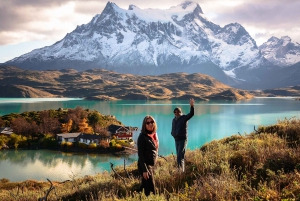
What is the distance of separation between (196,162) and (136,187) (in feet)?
6.71

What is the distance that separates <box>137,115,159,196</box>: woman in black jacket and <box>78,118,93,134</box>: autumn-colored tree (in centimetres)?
6503

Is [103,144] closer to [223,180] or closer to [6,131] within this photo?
[6,131]

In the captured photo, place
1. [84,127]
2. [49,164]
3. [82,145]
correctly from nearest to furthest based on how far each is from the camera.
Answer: [49,164], [82,145], [84,127]

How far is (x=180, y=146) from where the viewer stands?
10305 mm

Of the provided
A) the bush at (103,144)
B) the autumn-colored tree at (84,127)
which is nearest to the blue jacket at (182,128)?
the bush at (103,144)

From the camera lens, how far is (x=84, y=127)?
71.7 m

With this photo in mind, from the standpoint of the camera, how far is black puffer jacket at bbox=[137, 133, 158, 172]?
22.3 ft

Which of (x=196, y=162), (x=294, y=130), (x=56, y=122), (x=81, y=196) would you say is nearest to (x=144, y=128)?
(x=196, y=162)

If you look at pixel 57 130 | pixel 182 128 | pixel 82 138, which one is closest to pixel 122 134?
pixel 82 138

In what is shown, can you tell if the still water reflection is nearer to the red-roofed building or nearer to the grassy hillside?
the red-roofed building

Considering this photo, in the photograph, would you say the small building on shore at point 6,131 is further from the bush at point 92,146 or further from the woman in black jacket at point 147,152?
the woman in black jacket at point 147,152

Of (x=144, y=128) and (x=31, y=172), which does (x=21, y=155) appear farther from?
(x=144, y=128)

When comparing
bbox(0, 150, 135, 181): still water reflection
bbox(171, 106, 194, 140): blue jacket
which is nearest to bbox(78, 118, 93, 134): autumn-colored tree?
bbox(0, 150, 135, 181): still water reflection

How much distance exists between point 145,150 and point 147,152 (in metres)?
0.07
